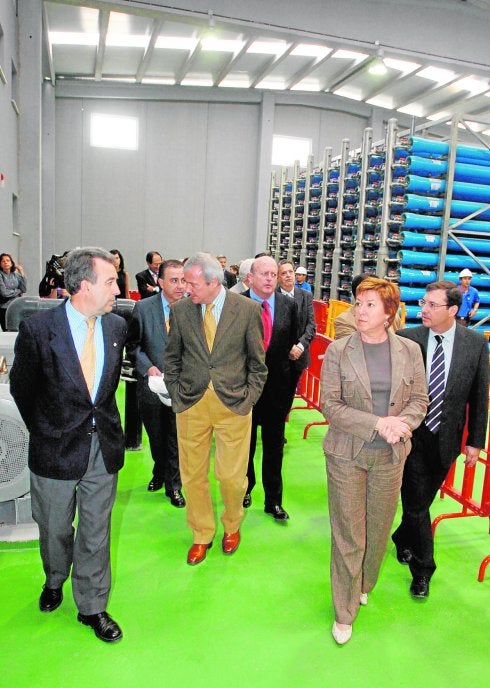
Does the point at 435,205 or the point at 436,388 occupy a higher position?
the point at 435,205

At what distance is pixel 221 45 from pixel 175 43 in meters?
1.15

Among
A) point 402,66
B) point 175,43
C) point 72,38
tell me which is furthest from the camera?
point 402,66

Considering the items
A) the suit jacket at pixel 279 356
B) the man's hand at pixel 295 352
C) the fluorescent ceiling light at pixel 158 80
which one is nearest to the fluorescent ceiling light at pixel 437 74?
the fluorescent ceiling light at pixel 158 80

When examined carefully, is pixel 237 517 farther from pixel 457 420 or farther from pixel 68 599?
pixel 457 420

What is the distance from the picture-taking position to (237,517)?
13.0ft

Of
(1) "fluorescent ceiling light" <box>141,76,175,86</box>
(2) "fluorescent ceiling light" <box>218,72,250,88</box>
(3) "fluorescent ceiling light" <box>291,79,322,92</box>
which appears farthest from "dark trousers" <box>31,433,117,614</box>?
(3) "fluorescent ceiling light" <box>291,79,322,92</box>

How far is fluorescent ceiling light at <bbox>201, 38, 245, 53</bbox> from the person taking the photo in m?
14.2

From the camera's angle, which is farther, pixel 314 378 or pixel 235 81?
pixel 235 81

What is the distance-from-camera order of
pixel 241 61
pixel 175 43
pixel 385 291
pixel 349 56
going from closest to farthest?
pixel 385 291 < pixel 175 43 < pixel 349 56 < pixel 241 61

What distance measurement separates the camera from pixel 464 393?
343 centimetres

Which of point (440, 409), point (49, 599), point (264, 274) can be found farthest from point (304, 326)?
point (49, 599)

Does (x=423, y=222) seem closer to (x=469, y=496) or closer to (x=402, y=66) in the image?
(x=469, y=496)

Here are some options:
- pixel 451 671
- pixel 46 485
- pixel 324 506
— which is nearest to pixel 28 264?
pixel 324 506

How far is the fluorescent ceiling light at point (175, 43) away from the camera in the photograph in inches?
556
